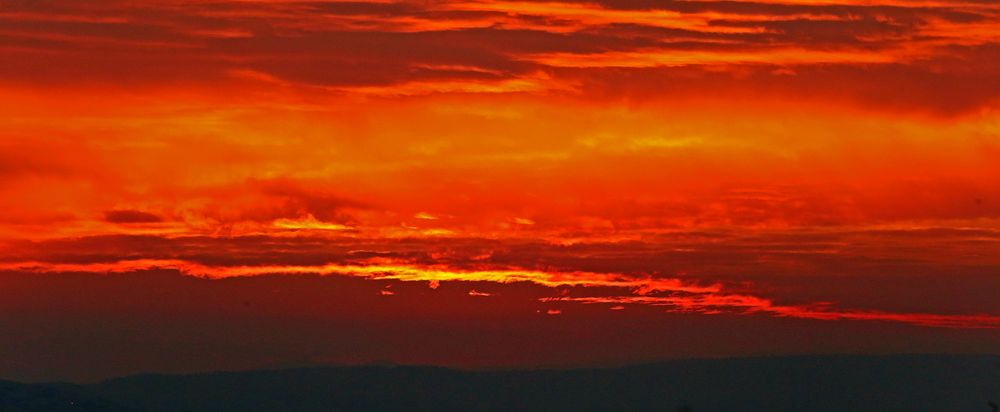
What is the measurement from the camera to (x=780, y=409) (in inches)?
7869

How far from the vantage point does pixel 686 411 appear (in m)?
52.5

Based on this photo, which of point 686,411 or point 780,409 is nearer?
point 686,411

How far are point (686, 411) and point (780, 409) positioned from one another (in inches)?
6019
